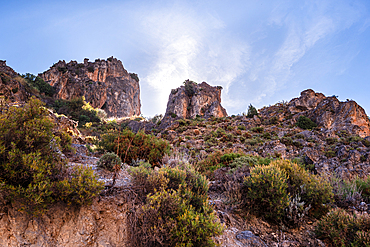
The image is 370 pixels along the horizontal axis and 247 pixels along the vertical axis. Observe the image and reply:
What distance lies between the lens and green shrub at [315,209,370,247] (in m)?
3.20

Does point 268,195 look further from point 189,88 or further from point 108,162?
point 189,88

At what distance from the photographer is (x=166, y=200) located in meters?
2.91

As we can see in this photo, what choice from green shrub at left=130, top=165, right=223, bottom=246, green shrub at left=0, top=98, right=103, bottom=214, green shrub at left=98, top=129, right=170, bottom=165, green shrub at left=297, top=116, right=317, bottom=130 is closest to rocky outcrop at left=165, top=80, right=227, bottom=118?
green shrub at left=297, top=116, right=317, bottom=130

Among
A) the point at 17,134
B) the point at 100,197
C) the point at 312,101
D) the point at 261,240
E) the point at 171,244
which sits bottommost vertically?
the point at 261,240

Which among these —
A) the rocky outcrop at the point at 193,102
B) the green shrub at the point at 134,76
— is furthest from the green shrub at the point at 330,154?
the green shrub at the point at 134,76

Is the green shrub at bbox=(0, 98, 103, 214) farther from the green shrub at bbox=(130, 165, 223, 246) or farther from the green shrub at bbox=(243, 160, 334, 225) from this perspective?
the green shrub at bbox=(243, 160, 334, 225)

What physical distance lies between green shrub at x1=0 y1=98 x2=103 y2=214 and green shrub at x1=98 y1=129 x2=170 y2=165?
3.35 metres

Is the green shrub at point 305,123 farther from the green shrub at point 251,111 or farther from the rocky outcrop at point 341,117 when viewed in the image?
the green shrub at point 251,111

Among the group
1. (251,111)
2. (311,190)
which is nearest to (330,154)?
(311,190)

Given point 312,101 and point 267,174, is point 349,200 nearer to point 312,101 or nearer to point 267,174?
point 267,174

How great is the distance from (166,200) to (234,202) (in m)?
2.15

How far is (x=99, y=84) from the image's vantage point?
55.7 metres

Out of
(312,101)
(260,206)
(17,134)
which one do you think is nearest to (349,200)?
(260,206)

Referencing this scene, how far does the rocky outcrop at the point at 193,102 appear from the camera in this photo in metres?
42.9
